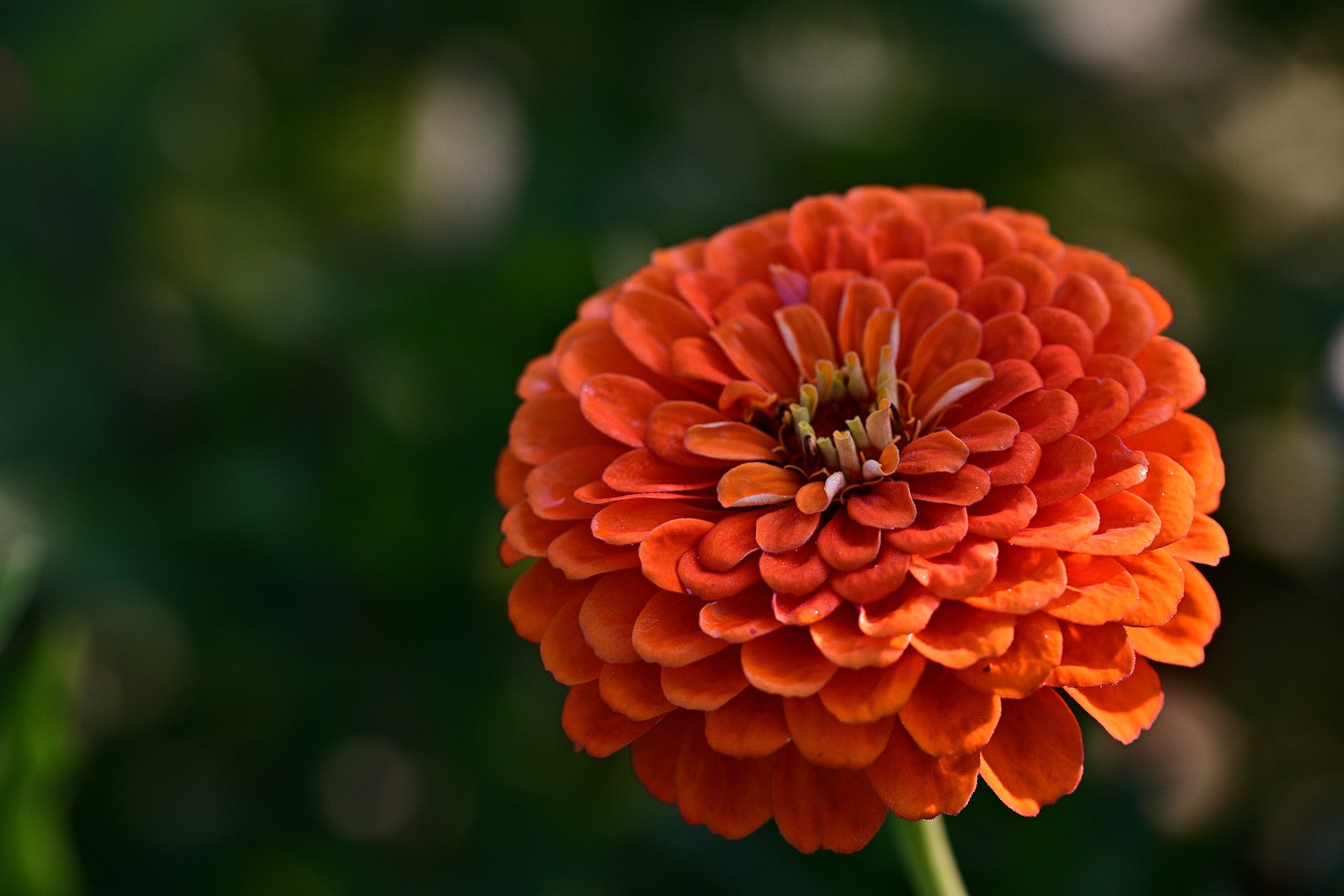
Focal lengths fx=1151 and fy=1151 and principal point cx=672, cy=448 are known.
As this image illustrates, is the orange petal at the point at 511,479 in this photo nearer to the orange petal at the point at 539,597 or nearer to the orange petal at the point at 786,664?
the orange petal at the point at 539,597

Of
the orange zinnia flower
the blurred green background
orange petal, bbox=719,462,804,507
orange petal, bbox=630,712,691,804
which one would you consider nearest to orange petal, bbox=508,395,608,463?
the orange zinnia flower

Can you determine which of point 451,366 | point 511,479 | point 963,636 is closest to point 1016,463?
point 963,636

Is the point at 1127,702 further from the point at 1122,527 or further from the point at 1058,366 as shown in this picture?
the point at 1058,366

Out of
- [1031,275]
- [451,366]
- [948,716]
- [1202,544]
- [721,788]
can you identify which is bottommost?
[451,366]

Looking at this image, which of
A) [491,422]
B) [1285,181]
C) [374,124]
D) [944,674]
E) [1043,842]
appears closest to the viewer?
[944,674]

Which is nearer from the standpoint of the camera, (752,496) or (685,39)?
(752,496)

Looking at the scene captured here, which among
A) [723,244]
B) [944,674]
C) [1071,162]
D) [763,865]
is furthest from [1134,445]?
[1071,162]

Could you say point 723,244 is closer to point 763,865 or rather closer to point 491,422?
point 491,422

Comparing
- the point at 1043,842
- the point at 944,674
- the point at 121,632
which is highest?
Answer: the point at 944,674

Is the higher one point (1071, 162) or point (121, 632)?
point (1071, 162)
